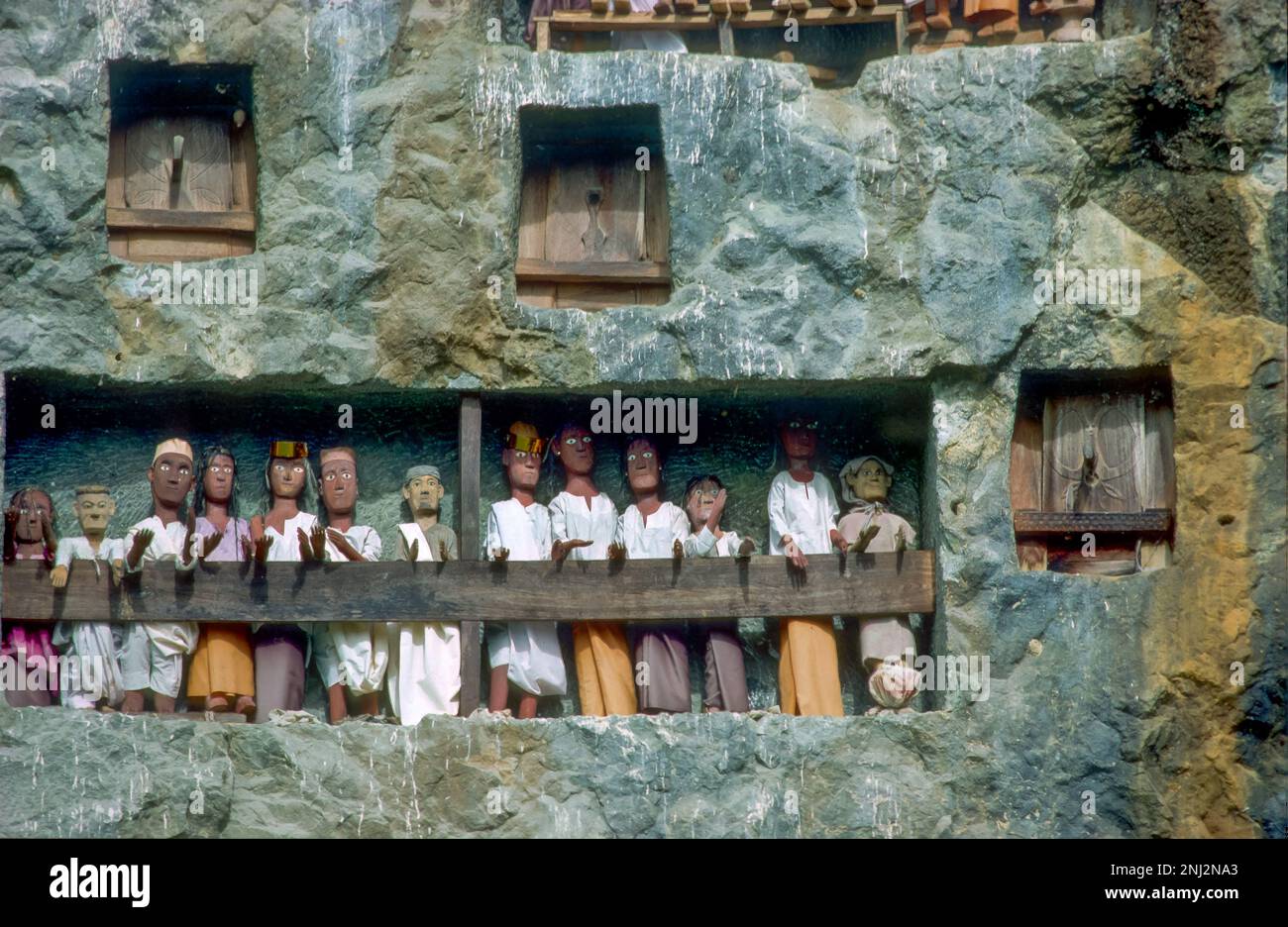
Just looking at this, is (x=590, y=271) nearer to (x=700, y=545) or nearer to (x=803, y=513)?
(x=700, y=545)

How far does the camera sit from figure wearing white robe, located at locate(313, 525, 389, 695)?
42.0 feet

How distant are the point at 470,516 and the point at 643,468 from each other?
3.46 ft

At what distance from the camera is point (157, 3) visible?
42.9 feet

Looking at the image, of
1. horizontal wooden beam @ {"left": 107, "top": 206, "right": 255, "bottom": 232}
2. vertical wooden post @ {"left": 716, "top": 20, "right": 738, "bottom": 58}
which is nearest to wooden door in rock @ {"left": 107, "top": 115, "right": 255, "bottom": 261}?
horizontal wooden beam @ {"left": 107, "top": 206, "right": 255, "bottom": 232}

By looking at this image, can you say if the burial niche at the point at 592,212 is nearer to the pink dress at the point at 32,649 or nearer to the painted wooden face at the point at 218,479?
the painted wooden face at the point at 218,479

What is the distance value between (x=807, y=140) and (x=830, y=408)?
1.57m

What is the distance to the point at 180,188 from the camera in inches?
527

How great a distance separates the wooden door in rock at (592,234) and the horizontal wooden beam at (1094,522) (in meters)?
2.40

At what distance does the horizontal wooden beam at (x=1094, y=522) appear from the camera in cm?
1299

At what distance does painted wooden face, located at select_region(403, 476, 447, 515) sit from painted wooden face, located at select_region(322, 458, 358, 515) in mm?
338

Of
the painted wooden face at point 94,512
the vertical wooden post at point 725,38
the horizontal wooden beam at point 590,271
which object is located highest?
the vertical wooden post at point 725,38

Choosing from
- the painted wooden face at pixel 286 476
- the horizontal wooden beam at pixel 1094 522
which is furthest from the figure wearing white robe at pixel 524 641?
the horizontal wooden beam at pixel 1094 522

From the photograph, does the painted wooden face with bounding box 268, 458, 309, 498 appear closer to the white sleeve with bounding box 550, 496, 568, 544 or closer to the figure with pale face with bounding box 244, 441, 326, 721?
the figure with pale face with bounding box 244, 441, 326, 721

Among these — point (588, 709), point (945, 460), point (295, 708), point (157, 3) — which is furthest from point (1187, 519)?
point (157, 3)
